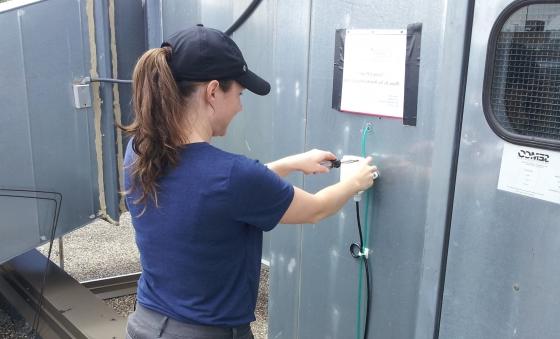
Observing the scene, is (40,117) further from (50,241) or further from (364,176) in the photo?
(364,176)

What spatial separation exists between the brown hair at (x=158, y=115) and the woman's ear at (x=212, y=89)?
28 mm

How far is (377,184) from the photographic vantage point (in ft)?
6.91

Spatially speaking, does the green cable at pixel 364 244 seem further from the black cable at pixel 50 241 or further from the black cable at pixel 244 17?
the black cable at pixel 50 241

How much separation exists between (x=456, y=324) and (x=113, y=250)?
4.55m

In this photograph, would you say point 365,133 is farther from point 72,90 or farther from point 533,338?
point 72,90

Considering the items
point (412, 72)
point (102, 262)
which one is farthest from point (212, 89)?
point (102, 262)

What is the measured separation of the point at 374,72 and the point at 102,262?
409cm

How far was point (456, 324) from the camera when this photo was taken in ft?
5.59

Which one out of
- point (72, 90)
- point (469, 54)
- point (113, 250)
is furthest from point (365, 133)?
point (113, 250)

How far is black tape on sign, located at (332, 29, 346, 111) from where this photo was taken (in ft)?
7.05

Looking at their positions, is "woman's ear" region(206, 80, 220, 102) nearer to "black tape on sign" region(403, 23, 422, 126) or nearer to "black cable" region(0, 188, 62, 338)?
"black tape on sign" region(403, 23, 422, 126)

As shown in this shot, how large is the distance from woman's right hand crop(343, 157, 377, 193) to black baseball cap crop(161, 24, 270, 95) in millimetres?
567

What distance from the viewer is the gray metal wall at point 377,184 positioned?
1.73 meters

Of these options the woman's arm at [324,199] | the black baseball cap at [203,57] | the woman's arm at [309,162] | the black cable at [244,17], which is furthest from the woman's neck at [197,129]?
the black cable at [244,17]
